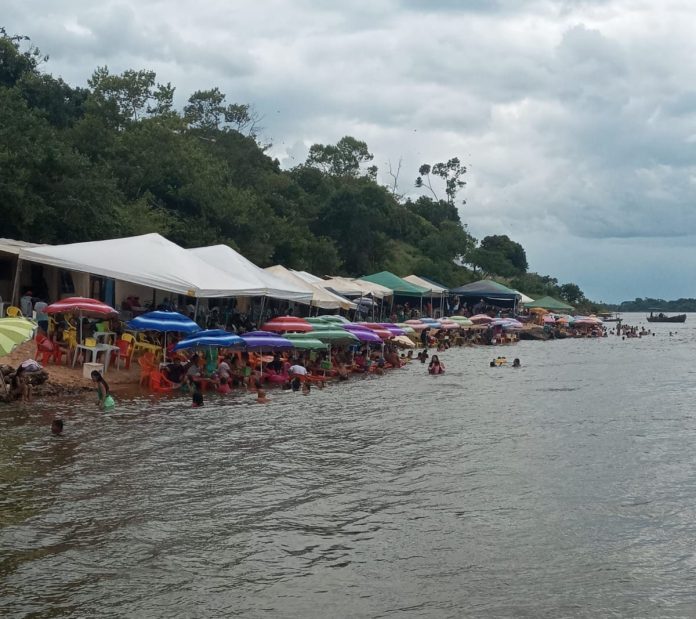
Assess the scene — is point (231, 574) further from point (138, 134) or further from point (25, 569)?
point (138, 134)

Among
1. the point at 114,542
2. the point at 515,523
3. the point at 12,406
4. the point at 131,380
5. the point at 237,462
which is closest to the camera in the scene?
the point at 114,542

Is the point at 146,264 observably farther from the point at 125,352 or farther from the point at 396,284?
the point at 396,284

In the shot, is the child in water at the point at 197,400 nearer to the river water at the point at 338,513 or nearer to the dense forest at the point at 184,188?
the river water at the point at 338,513

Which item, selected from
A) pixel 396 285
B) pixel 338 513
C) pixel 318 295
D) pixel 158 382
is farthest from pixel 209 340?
pixel 396 285

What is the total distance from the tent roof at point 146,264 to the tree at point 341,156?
6565 cm

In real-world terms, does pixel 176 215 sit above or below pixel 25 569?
above

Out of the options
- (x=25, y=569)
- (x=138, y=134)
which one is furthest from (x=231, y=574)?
(x=138, y=134)

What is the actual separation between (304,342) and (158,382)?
4.99 meters

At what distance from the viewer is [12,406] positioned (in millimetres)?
17312

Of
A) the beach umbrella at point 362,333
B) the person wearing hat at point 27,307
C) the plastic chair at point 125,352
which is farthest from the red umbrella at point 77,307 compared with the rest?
the beach umbrella at point 362,333

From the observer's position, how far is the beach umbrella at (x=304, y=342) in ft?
78.2

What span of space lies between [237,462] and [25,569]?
5.69 meters

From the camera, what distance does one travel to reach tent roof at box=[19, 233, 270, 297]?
21781 mm

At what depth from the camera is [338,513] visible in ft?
37.1
